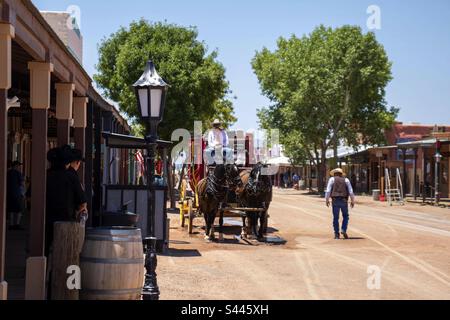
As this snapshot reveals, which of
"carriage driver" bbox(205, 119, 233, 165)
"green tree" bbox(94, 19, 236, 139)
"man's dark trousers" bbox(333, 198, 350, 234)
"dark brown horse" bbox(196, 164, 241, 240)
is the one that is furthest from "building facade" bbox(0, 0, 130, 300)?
"green tree" bbox(94, 19, 236, 139)

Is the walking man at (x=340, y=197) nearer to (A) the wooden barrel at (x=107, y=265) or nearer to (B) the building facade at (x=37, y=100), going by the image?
(B) the building facade at (x=37, y=100)

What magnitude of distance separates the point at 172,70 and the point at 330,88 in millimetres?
19304

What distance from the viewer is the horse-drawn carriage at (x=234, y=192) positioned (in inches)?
667

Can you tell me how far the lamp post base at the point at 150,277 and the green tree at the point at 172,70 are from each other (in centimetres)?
2212

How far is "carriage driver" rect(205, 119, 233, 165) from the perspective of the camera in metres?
17.4

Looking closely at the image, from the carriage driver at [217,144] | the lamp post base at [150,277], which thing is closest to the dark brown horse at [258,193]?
the carriage driver at [217,144]

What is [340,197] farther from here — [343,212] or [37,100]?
[37,100]

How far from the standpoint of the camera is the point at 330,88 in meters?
47.8

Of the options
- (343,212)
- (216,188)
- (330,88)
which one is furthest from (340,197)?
(330,88)

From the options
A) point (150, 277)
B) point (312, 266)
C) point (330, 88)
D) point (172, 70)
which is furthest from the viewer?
point (330, 88)

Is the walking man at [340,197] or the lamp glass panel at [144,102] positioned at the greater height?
the lamp glass panel at [144,102]

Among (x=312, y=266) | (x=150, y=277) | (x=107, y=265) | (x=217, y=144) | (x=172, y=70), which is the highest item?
(x=172, y=70)

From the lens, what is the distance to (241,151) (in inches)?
759

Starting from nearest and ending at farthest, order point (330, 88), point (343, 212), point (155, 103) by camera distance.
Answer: point (155, 103), point (343, 212), point (330, 88)
